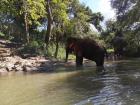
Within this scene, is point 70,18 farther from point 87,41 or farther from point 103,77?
point 103,77

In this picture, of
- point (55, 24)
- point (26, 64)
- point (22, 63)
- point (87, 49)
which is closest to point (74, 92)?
point (87, 49)

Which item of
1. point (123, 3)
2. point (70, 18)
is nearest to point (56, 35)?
point (70, 18)

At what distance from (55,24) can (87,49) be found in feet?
52.6

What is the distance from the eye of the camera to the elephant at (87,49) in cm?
2652

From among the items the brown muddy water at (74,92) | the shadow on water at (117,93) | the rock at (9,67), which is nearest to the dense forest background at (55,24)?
the rock at (9,67)

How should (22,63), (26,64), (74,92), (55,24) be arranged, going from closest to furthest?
(74,92)
(26,64)
(22,63)
(55,24)

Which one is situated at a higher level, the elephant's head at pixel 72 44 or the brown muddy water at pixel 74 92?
the elephant's head at pixel 72 44

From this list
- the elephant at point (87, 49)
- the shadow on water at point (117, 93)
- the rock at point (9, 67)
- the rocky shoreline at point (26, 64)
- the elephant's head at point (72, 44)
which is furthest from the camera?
the elephant's head at point (72, 44)

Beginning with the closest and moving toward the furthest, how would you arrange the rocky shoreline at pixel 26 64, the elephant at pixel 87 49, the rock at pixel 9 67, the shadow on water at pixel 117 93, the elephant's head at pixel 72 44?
the shadow on water at pixel 117 93 → the elephant at pixel 87 49 → the rock at pixel 9 67 → the rocky shoreline at pixel 26 64 → the elephant's head at pixel 72 44

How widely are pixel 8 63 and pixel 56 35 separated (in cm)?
1544

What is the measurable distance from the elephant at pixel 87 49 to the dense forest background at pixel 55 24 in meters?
2.36

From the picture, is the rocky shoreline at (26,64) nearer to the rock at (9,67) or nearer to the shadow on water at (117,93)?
the rock at (9,67)

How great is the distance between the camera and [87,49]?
26.7m

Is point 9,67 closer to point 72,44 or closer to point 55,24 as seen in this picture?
point 72,44
